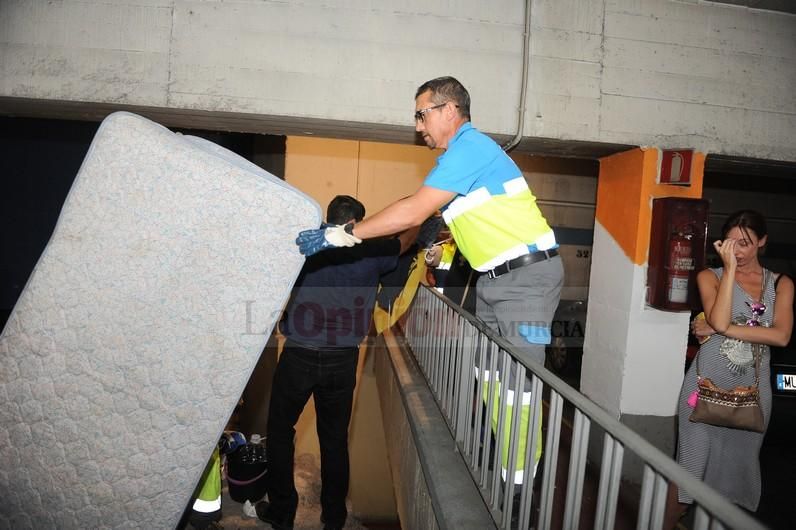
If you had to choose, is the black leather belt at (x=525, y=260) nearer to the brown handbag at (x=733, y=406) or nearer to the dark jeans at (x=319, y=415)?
the brown handbag at (x=733, y=406)

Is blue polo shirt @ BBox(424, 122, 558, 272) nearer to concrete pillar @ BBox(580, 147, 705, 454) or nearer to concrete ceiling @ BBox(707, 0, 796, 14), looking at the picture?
concrete pillar @ BBox(580, 147, 705, 454)

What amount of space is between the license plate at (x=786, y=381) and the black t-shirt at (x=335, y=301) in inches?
143

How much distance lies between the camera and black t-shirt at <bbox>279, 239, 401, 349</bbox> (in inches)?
116

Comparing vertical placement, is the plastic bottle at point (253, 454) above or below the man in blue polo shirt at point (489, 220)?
below

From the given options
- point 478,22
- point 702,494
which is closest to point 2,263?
point 478,22

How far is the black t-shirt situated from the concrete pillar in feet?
6.51

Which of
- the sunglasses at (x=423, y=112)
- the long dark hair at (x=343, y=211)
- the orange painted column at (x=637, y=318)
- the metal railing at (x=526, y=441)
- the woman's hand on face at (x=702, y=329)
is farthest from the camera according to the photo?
the orange painted column at (x=637, y=318)

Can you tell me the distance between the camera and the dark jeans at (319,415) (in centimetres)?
300

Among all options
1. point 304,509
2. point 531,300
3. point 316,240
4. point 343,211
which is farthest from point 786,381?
point 304,509

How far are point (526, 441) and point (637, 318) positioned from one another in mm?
2262

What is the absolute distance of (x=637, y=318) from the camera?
3564mm

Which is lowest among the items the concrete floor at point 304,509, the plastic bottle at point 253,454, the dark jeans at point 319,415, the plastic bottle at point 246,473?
the concrete floor at point 304,509

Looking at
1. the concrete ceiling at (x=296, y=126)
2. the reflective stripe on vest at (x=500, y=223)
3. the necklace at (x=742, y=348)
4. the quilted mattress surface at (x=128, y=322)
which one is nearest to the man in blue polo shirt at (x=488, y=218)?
the reflective stripe on vest at (x=500, y=223)

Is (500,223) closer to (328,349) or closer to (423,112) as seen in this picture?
(423,112)
